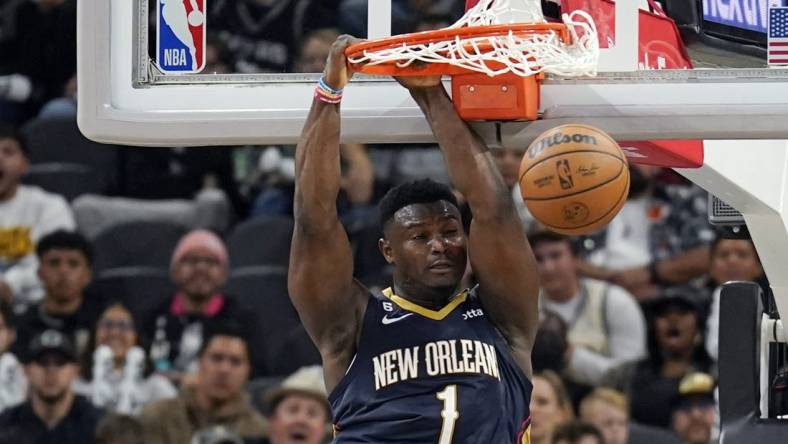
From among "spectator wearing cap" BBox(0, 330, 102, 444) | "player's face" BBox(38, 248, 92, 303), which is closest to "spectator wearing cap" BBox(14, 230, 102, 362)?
"player's face" BBox(38, 248, 92, 303)

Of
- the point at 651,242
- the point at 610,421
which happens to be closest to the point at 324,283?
the point at 610,421

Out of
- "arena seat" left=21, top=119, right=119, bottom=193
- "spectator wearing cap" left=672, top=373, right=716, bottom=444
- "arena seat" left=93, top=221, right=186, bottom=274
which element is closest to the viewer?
"spectator wearing cap" left=672, top=373, right=716, bottom=444

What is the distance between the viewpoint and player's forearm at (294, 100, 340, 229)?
423cm

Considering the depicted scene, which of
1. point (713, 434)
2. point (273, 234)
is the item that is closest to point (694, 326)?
point (713, 434)

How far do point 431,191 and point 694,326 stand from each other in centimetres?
360

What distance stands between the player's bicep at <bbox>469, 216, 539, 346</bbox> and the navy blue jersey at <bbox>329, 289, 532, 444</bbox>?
0.19ft

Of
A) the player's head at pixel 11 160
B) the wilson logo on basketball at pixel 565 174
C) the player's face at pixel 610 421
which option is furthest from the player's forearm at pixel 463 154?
the player's head at pixel 11 160

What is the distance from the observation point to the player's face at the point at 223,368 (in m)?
7.95

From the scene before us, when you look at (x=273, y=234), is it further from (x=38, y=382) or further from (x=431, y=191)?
(x=431, y=191)

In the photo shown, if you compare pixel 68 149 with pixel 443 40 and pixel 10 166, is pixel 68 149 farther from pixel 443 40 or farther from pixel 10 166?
pixel 443 40

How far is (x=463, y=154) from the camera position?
4.32m

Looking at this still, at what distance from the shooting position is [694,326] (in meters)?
7.91

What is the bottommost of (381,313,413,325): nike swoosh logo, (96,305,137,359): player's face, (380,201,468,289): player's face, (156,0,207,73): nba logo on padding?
(96,305,137,359): player's face

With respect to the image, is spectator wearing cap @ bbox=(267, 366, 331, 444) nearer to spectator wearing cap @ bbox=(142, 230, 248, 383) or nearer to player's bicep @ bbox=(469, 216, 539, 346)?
spectator wearing cap @ bbox=(142, 230, 248, 383)
